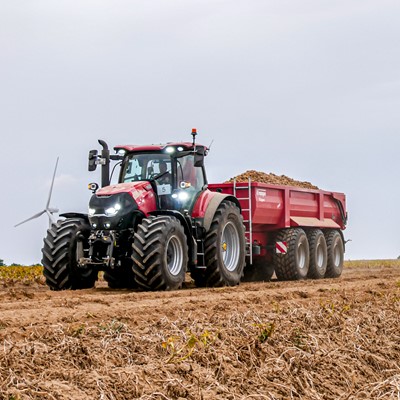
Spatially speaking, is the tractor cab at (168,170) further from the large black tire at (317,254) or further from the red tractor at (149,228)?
the large black tire at (317,254)

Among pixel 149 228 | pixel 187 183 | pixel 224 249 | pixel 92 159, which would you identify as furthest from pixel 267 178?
pixel 149 228

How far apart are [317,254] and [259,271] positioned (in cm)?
194

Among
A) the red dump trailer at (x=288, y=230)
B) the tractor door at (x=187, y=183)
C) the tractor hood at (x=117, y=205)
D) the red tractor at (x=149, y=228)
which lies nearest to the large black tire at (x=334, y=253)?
the red dump trailer at (x=288, y=230)

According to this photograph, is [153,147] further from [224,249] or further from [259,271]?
[259,271]

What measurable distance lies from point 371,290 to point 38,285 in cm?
795

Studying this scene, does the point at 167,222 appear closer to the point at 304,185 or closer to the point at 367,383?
the point at 367,383

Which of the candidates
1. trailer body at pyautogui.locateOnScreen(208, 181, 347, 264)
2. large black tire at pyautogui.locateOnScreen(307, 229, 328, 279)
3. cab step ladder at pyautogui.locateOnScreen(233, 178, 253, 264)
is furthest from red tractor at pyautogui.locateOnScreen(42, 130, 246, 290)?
large black tire at pyautogui.locateOnScreen(307, 229, 328, 279)

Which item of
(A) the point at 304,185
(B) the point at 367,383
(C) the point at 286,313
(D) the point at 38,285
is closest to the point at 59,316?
(C) the point at 286,313

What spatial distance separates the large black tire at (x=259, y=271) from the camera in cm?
1892

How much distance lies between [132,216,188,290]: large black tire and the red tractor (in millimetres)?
16

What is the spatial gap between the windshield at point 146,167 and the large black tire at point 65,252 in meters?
1.34

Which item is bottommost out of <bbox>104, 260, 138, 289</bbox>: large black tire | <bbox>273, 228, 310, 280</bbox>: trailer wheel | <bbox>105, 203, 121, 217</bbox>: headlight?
<bbox>104, 260, 138, 289</bbox>: large black tire

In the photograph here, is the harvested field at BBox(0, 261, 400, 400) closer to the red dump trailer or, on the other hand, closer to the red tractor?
the red tractor

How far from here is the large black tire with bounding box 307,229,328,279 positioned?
65.5 ft
